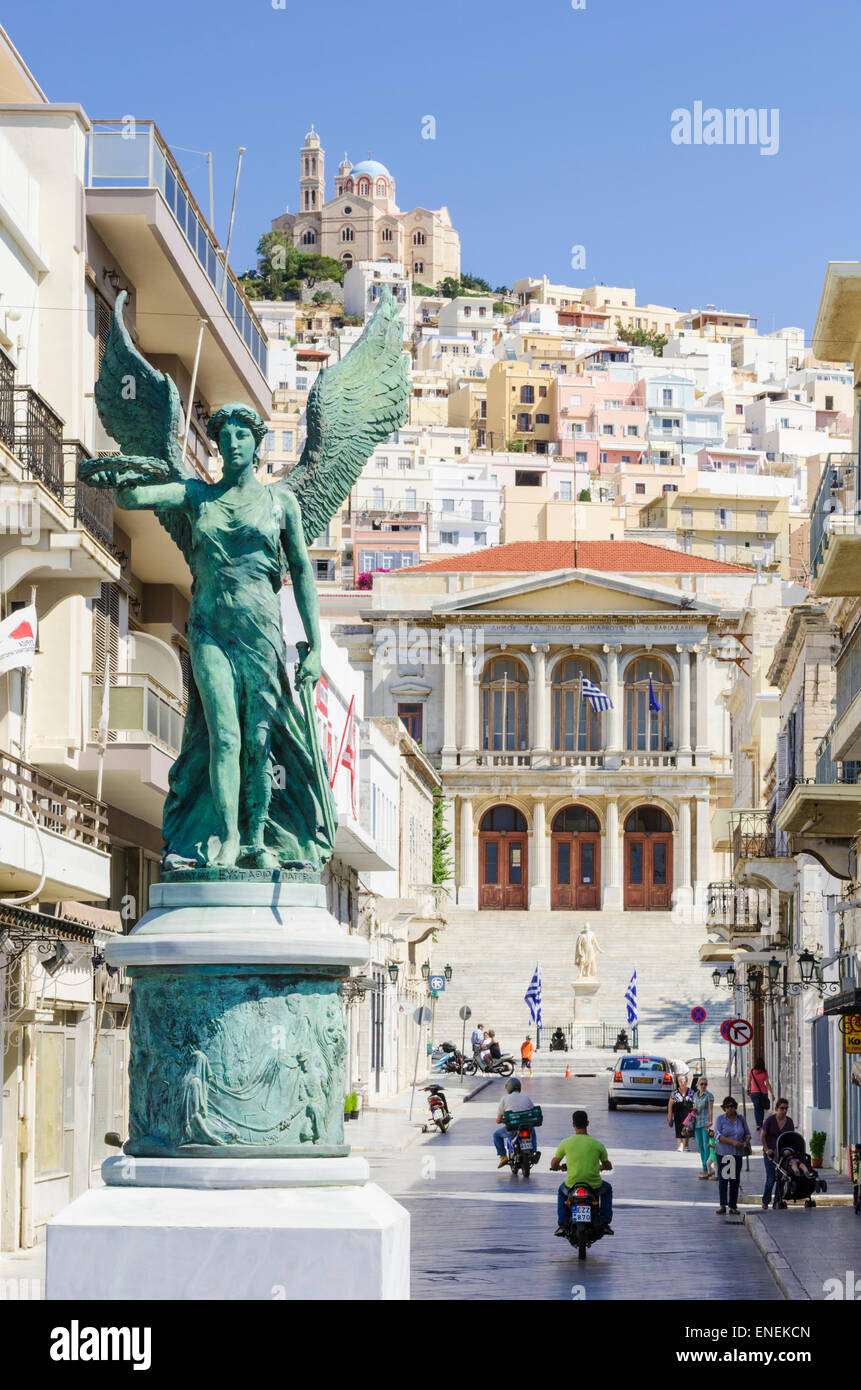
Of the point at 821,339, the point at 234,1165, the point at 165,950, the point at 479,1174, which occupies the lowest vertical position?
the point at 479,1174

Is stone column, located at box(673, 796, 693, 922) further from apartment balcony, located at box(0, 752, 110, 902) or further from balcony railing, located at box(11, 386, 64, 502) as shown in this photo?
balcony railing, located at box(11, 386, 64, 502)

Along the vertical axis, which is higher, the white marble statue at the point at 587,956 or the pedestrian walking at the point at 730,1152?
the white marble statue at the point at 587,956

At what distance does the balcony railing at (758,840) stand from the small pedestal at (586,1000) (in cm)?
2249

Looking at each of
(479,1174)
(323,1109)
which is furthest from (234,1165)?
(479,1174)

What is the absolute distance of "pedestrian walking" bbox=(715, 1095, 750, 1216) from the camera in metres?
24.4

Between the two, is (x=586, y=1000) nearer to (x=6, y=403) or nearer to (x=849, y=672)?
(x=849, y=672)

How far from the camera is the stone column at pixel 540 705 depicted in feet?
299

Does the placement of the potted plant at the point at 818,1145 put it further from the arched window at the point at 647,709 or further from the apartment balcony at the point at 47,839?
the arched window at the point at 647,709

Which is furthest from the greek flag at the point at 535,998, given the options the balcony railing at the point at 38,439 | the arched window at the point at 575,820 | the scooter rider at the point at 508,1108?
the balcony railing at the point at 38,439

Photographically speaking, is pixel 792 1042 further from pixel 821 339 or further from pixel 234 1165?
pixel 234 1165

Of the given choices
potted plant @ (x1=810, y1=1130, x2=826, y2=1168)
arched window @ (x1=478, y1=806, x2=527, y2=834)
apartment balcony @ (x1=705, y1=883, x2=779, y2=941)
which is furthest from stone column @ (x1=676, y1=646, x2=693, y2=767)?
potted plant @ (x1=810, y1=1130, x2=826, y2=1168)

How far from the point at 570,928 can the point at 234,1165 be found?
7246 cm

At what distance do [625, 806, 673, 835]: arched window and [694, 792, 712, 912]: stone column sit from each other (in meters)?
1.50

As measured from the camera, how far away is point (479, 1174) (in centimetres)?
3041
